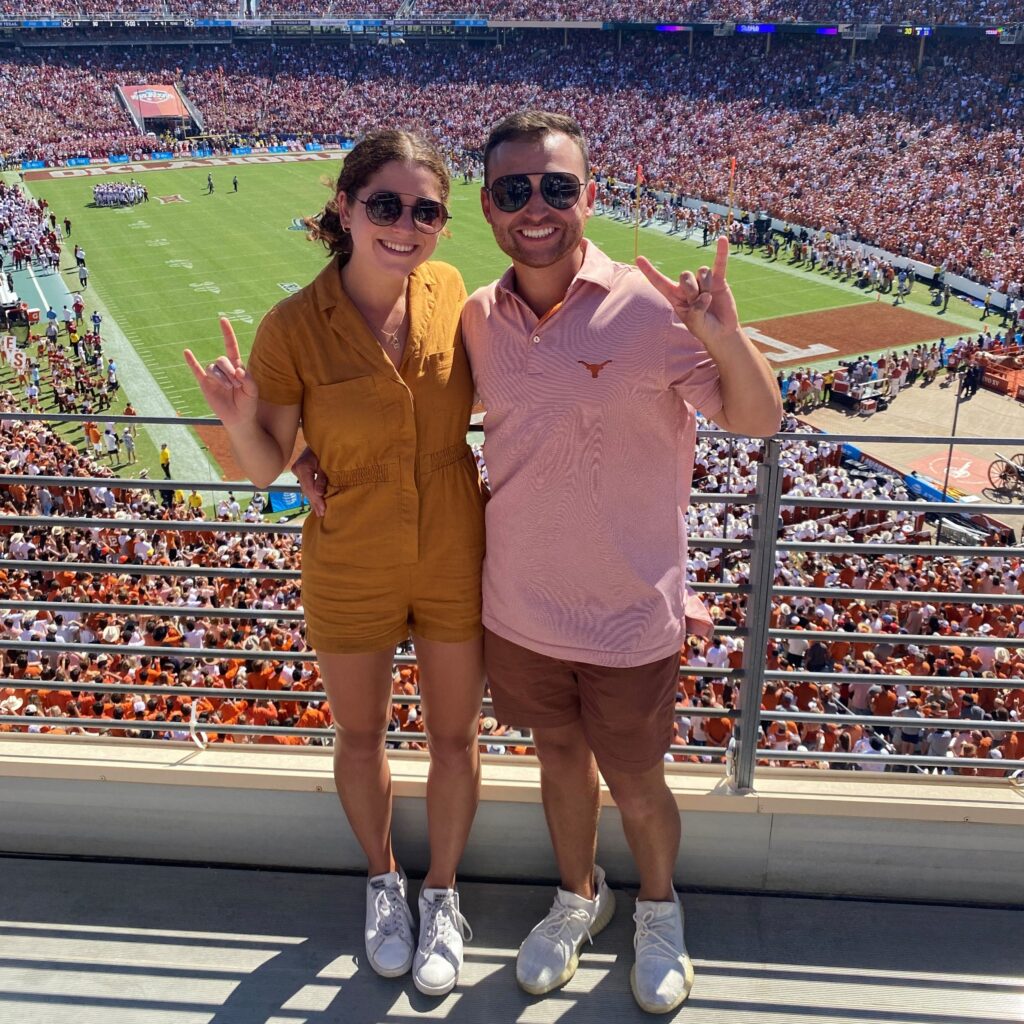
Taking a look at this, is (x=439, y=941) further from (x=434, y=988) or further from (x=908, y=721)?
(x=908, y=721)

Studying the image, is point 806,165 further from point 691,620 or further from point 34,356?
point 691,620

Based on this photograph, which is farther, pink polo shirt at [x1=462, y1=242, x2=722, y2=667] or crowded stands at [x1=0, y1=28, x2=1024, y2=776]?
crowded stands at [x1=0, y1=28, x2=1024, y2=776]

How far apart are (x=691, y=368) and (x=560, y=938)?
1.48m

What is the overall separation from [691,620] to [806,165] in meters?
40.5

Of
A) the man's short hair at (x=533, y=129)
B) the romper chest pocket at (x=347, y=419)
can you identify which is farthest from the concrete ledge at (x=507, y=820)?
the man's short hair at (x=533, y=129)

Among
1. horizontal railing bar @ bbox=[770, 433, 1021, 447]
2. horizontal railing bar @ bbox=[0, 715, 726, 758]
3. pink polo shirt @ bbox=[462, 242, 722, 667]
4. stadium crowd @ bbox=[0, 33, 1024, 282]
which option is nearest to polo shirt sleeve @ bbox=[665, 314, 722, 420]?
pink polo shirt @ bbox=[462, 242, 722, 667]

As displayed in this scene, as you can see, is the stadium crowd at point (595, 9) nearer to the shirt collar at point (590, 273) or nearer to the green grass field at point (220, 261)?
the green grass field at point (220, 261)

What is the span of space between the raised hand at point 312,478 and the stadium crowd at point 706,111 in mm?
27964

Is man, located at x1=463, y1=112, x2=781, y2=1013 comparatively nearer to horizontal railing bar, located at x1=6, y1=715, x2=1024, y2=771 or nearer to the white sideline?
horizontal railing bar, located at x1=6, y1=715, x2=1024, y2=771

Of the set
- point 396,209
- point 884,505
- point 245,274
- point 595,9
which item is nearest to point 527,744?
point 884,505

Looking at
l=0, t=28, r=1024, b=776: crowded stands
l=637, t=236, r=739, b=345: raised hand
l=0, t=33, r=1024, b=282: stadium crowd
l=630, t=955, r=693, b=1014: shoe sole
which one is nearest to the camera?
l=637, t=236, r=739, b=345: raised hand

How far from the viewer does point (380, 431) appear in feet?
8.23

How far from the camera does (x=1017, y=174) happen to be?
3438cm

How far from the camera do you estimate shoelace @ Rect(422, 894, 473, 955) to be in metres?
2.78
